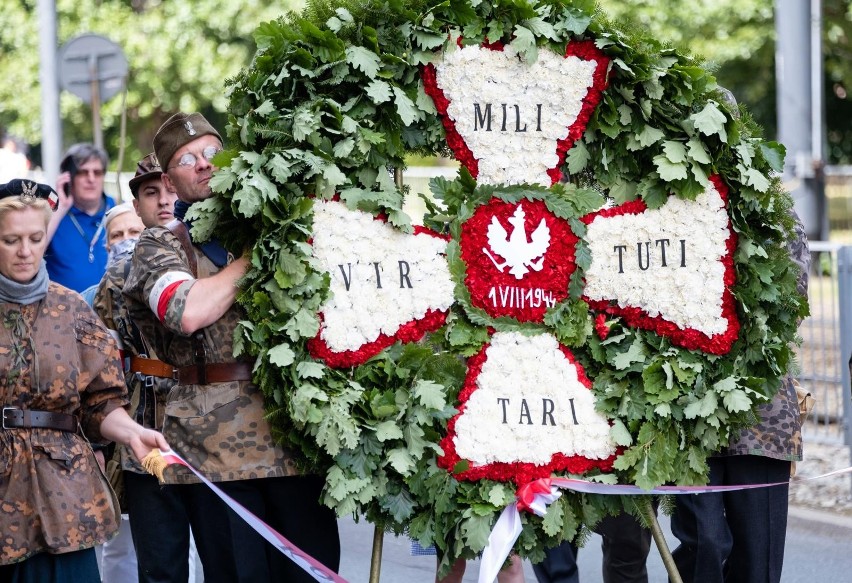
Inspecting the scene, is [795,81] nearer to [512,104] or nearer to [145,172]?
[145,172]

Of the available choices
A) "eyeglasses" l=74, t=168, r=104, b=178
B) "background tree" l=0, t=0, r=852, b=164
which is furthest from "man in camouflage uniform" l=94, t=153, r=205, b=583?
"background tree" l=0, t=0, r=852, b=164

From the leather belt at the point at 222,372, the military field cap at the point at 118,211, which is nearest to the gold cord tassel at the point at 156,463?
the leather belt at the point at 222,372

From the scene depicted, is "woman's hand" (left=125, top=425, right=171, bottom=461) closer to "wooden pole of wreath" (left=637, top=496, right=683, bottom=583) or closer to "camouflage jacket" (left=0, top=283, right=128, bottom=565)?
"camouflage jacket" (left=0, top=283, right=128, bottom=565)

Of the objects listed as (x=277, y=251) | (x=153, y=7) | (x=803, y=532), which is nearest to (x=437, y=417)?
(x=277, y=251)

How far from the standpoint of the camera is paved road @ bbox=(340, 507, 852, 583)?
648cm

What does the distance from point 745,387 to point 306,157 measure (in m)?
1.59

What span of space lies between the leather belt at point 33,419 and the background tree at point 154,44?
17.4m

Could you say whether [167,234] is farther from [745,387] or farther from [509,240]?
[745,387]

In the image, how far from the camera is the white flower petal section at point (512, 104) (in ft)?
13.7

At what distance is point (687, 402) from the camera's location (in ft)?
13.9

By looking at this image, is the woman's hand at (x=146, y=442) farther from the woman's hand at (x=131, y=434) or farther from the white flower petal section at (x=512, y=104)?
the white flower petal section at (x=512, y=104)

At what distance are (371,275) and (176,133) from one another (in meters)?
0.82

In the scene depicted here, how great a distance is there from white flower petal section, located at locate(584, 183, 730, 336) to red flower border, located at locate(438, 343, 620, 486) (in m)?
0.30

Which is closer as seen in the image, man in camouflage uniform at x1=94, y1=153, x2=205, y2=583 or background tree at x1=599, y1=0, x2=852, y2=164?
man in camouflage uniform at x1=94, y1=153, x2=205, y2=583
